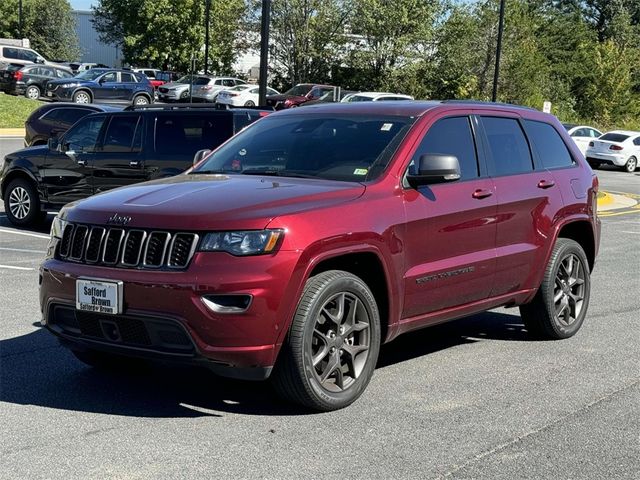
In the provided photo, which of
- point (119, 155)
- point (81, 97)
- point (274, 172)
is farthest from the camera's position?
point (81, 97)

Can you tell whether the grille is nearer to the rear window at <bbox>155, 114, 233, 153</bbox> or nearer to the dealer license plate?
the dealer license plate

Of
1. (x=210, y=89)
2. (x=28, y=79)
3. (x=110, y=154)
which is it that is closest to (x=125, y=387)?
(x=110, y=154)

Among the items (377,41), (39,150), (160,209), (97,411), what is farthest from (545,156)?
(377,41)

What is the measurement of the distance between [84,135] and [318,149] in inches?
318

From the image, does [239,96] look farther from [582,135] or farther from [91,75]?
[582,135]

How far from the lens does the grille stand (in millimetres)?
4906

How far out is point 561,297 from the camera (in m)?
A: 7.39

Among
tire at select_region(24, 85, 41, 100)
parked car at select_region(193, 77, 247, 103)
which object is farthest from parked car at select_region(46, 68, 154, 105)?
parked car at select_region(193, 77, 247, 103)

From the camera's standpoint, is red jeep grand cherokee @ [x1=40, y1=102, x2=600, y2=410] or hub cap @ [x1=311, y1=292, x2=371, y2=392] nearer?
red jeep grand cherokee @ [x1=40, y1=102, x2=600, y2=410]

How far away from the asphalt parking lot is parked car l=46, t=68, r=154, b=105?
1336 inches

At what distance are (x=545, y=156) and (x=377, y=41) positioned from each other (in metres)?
45.3

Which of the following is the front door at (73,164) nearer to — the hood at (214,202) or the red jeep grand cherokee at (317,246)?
the red jeep grand cherokee at (317,246)

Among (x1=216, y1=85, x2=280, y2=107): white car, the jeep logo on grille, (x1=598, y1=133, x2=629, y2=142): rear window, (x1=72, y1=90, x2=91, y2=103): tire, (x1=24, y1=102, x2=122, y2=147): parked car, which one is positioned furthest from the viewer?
(x1=216, y1=85, x2=280, y2=107): white car

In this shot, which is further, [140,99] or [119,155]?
[140,99]
